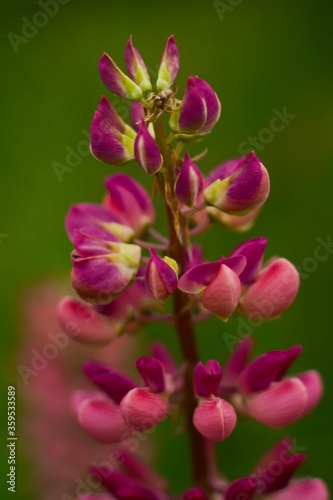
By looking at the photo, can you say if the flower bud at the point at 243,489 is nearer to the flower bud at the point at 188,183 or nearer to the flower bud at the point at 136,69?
the flower bud at the point at 188,183

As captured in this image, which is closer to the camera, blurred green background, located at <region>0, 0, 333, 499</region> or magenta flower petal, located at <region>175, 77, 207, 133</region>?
magenta flower petal, located at <region>175, 77, 207, 133</region>

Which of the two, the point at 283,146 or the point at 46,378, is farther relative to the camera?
the point at 283,146

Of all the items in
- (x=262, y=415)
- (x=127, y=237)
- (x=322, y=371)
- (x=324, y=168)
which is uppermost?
(x=127, y=237)

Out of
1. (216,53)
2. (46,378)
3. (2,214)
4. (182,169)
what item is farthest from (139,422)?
(216,53)

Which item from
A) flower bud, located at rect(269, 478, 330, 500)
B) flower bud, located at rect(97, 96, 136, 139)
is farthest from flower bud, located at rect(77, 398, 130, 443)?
flower bud, located at rect(97, 96, 136, 139)

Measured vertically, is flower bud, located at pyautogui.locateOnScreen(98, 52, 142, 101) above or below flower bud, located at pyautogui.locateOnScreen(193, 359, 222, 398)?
above

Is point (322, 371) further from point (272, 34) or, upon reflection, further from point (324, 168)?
point (272, 34)

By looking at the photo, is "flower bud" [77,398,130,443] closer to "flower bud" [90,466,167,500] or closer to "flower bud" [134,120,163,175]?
"flower bud" [90,466,167,500]
